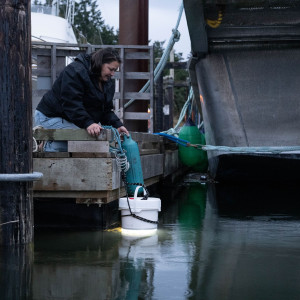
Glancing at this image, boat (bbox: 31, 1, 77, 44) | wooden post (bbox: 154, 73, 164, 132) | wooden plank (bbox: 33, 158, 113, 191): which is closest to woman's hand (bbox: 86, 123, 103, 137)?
wooden plank (bbox: 33, 158, 113, 191)

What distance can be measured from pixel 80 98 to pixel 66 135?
377 millimetres

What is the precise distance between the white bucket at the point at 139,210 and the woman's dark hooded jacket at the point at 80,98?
81 cm

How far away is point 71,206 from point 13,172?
1.31m

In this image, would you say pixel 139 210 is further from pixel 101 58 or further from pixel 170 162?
pixel 170 162

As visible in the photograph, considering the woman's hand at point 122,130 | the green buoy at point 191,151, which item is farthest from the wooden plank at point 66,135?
the green buoy at point 191,151

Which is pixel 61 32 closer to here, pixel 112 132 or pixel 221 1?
pixel 221 1

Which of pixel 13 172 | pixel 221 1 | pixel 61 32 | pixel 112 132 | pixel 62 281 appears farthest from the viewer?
pixel 61 32

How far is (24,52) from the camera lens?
458 centimetres

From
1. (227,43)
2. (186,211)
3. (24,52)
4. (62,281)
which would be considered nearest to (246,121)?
(227,43)

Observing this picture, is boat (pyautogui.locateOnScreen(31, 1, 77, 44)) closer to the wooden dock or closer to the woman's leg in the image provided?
the woman's leg

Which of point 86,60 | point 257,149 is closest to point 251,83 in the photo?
point 257,149

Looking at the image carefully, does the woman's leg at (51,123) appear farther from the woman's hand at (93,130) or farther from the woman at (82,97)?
the woman's hand at (93,130)

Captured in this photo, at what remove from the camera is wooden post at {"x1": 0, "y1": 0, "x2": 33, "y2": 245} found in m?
4.52

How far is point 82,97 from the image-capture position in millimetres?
5691
